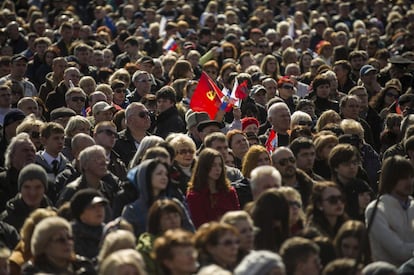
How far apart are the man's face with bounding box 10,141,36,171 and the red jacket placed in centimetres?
178

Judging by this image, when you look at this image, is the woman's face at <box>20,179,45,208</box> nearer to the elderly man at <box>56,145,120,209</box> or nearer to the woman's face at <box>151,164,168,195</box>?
the elderly man at <box>56,145,120,209</box>

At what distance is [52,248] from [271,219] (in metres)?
1.97

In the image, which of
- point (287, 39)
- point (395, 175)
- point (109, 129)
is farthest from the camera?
point (287, 39)

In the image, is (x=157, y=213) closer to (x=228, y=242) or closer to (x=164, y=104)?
(x=228, y=242)

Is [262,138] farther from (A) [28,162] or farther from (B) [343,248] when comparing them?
(B) [343,248]

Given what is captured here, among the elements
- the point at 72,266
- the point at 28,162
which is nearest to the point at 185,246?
the point at 72,266

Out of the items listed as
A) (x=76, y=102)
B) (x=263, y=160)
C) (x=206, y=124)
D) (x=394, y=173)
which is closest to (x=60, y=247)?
(x=394, y=173)

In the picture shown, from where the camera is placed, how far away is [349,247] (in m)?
11.1

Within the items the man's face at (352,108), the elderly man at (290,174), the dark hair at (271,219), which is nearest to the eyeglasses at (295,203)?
the dark hair at (271,219)

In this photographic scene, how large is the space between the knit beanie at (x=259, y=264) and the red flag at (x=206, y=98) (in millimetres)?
8224

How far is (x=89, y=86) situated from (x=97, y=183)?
6367 millimetres

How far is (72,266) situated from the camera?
426 inches

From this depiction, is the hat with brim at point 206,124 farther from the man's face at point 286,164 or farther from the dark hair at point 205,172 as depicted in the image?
the dark hair at point 205,172

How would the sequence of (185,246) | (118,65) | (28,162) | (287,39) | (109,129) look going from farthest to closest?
(287,39) < (118,65) < (109,129) < (28,162) < (185,246)
